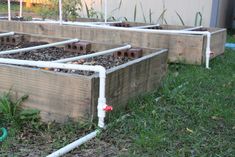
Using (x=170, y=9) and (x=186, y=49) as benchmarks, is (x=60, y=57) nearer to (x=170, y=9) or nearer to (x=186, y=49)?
(x=186, y=49)

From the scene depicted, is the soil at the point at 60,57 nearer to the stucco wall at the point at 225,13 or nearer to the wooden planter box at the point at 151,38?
the wooden planter box at the point at 151,38

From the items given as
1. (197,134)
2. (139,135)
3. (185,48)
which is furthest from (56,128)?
(185,48)

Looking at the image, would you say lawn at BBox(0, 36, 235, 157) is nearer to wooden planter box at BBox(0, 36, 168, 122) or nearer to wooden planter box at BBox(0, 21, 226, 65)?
wooden planter box at BBox(0, 36, 168, 122)

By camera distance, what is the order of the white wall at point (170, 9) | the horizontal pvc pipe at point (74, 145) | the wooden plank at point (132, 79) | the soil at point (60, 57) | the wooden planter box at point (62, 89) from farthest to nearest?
the white wall at point (170, 9) → the soil at point (60, 57) → the wooden plank at point (132, 79) → the wooden planter box at point (62, 89) → the horizontal pvc pipe at point (74, 145)

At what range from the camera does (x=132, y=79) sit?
12.4 feet

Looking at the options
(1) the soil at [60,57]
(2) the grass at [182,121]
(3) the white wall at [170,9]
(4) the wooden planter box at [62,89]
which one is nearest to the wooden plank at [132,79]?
(4) the wooden planter box at [62,89]

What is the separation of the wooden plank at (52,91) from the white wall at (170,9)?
6.02 meters

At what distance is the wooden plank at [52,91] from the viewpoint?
125 inches

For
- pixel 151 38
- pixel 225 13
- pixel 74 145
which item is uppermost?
pixel 225 13

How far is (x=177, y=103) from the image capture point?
13.1 ft

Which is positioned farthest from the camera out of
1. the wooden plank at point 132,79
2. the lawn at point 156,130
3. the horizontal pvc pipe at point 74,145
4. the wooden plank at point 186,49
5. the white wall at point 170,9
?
the white wall at point 170,9

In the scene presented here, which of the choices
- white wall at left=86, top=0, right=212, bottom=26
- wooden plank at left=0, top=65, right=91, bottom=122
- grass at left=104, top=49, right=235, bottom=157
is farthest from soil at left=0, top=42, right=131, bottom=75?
white wall at left=86, top=0, right=212, bottom=26

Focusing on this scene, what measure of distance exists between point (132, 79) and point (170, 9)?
18.1 feet

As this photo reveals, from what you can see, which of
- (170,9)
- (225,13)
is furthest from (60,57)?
(225,13)
